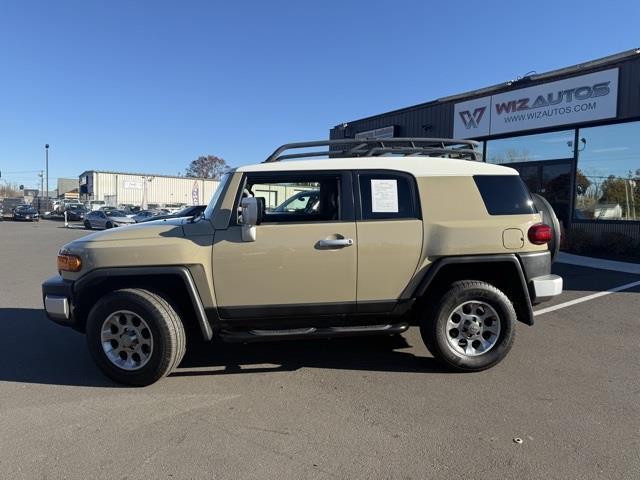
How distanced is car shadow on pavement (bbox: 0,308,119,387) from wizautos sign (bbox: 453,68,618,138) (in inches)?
527

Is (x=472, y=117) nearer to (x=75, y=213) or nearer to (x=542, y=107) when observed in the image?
(x=542, y=107)

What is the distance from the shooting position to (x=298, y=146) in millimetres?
4844

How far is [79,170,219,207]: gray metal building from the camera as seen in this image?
178 feet

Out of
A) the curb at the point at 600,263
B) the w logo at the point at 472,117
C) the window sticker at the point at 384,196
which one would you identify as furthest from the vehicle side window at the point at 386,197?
the w logo at the point at 472,117

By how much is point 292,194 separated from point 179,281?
141 cm

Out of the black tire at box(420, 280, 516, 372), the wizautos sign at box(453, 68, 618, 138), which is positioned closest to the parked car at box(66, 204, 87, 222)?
the wizautos sign at box(453, 68, 618, 138)

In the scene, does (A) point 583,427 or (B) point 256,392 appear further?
(B) point 256,392

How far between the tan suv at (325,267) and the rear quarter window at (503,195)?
0.01 meters

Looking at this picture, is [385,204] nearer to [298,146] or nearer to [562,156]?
[298,146]

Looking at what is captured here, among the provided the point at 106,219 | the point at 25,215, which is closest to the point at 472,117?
the point at 106,219

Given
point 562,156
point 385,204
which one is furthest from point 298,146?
point 562,156

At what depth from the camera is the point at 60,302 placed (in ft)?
14.1

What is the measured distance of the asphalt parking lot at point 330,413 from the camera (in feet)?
9.93

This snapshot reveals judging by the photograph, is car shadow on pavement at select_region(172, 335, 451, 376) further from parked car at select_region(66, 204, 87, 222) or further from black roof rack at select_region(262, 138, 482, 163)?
parked car at select_region(66, 204, 87, 222)
